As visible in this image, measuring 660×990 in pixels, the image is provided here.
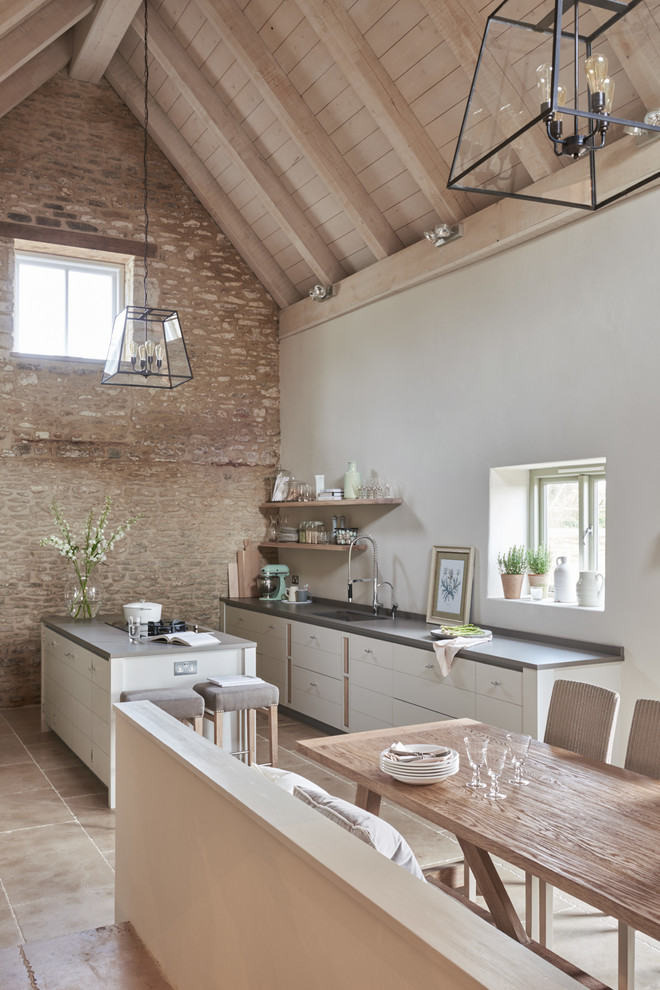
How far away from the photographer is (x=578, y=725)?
344 centimetres

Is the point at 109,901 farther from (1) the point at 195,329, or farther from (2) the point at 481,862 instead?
(1) the point at 195,329

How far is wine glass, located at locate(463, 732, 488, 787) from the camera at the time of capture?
2.78m

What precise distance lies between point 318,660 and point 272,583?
1.90 meters

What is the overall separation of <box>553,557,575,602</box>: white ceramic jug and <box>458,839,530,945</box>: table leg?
8.39ft

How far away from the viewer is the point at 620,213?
185 inches

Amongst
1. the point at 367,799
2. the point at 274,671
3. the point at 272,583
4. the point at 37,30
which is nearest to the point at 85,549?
the point at 272,583

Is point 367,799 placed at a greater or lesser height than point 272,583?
lesser

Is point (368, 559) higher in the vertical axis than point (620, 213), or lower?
lower

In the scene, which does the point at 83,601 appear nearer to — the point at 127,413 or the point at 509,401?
the point at 127,413

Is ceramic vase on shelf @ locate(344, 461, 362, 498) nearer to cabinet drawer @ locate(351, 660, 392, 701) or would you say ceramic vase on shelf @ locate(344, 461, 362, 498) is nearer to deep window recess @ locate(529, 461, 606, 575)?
cabinet drawer @ locate(351, 660, 392, 701)

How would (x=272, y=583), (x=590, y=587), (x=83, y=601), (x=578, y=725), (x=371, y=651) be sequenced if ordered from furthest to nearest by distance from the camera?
(x=272, y=583) < (x=83, y=601) < (x=371, y=651) < (x=590, y=587) < (x=578, y=725)

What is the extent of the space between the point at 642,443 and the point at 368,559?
10.0 feet

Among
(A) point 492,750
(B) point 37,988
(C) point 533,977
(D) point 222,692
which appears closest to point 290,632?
(D) point 222,692

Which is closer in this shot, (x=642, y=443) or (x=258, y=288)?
(x=642, y=443)
